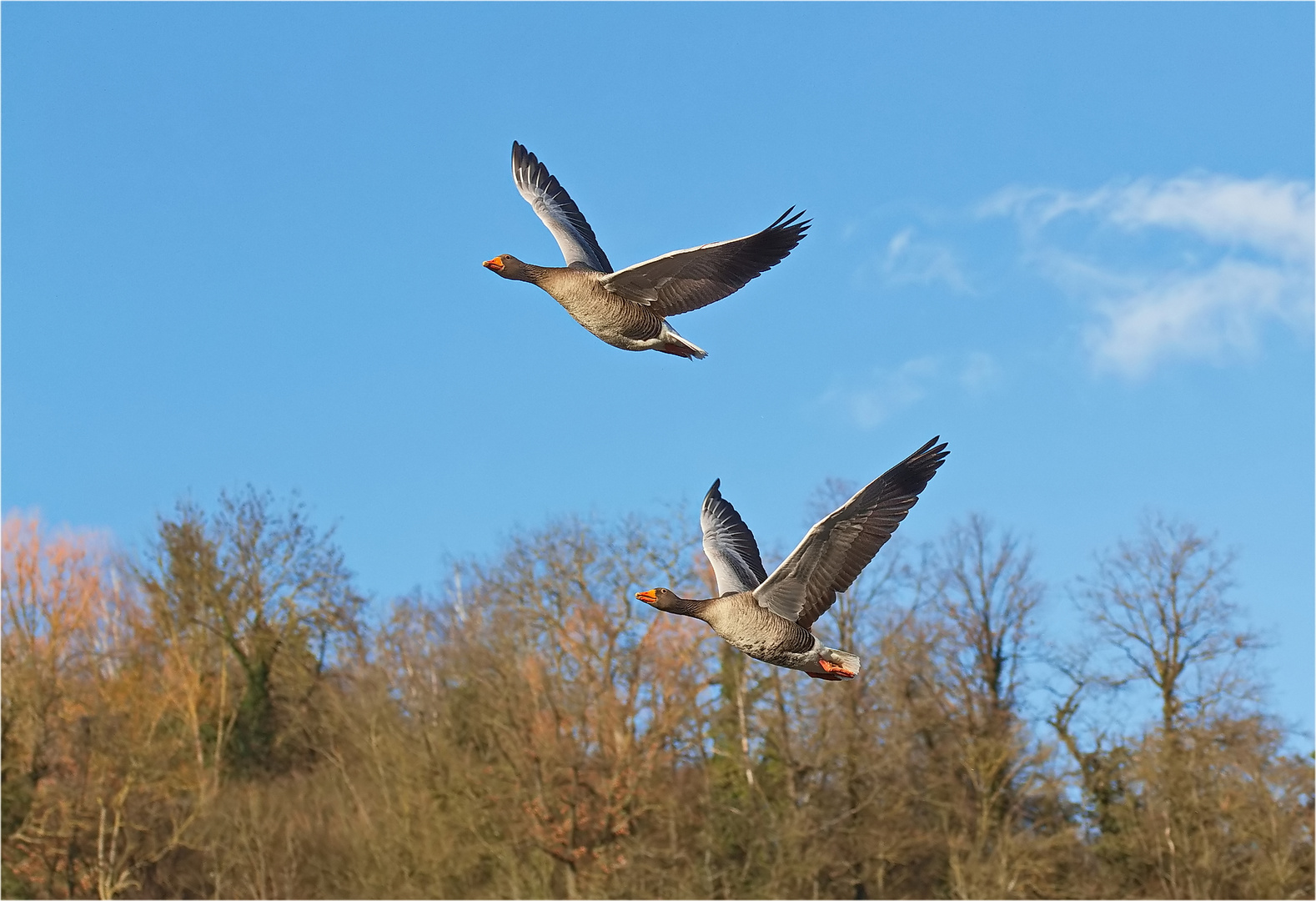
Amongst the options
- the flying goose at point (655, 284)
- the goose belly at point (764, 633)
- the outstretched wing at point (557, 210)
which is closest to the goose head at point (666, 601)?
the goose belly at point (764, 633)

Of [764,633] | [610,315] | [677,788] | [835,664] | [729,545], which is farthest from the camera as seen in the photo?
[677,788]

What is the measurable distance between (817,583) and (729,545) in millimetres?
2339

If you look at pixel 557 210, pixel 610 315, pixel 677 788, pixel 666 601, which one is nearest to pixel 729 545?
pixel 666 601

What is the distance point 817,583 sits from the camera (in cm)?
1115

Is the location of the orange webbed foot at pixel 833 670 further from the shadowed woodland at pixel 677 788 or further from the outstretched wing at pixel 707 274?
the shadowed woodland at pixel 677 788

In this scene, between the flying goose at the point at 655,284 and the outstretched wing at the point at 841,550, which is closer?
the outstretched wing at the point at 841,550

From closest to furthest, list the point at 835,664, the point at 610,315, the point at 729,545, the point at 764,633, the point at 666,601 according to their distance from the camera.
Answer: the point at 764,633, the point at 835,664, the point at 666,601, the point at 610,315, the point at 729,545

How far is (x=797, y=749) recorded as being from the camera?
45.5 m

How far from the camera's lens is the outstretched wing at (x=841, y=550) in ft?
35.9

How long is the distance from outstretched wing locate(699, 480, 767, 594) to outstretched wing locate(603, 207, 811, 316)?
1851mm

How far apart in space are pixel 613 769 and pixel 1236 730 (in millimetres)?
17864

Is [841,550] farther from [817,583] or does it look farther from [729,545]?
[729,545]

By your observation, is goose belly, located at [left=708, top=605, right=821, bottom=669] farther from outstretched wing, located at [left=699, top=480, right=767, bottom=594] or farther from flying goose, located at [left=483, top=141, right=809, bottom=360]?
flying goose, located at [left=483, top=141, right=809, bottom=360]

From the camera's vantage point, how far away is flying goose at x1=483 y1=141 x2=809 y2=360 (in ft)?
41.4
